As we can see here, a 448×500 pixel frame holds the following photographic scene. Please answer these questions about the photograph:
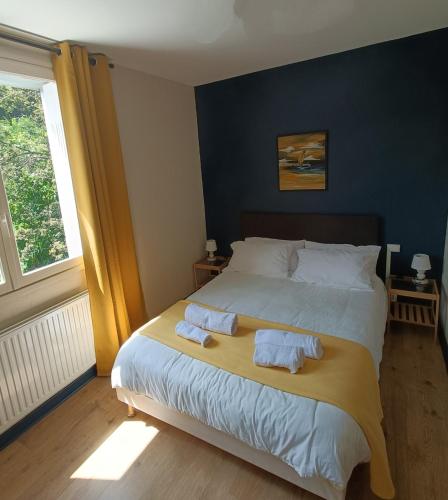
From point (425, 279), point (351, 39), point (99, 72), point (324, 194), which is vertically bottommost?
point (425, 279)

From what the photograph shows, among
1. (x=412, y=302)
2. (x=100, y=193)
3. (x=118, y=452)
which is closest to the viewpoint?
(x=118, y=452)

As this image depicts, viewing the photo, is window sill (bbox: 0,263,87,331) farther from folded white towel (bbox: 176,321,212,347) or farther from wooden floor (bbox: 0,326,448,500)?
folded white towel (bbox: 176,321,212,347)

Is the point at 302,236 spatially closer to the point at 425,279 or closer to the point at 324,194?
the point at 324,194

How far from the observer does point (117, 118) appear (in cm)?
260

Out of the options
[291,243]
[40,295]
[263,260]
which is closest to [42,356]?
[40,295]

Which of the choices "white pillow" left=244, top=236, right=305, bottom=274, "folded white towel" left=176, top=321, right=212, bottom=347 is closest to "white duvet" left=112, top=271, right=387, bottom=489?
"folded white towel" left=176, top=321, right=212, bottom=347

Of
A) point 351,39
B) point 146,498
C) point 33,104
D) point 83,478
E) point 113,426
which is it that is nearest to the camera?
point 146,498

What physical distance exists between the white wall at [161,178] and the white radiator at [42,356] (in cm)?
76

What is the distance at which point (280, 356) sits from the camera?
1.64m

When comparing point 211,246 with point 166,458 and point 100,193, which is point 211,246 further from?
point 166,458

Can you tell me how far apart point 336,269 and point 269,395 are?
146 centimetres

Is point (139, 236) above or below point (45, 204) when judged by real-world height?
below

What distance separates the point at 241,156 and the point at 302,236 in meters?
1.09

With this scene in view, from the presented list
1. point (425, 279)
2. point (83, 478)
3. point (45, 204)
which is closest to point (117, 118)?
point (45, 204)
